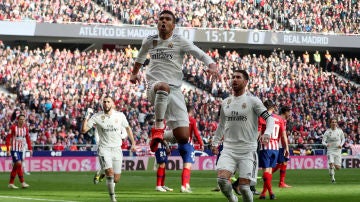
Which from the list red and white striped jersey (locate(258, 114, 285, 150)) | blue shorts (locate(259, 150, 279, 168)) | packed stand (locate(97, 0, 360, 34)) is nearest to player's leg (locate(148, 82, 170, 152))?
blue shorts (locate(259, 150, 279, 168))

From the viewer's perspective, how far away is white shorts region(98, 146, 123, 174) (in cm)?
1942

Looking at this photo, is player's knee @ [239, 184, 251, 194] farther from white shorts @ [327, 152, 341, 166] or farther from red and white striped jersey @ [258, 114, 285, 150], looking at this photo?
white shorts @ [327, 152, 341, 166]

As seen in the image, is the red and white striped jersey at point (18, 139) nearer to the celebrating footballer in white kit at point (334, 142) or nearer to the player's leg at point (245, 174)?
the celebrating footballer in white kit at point (334, 142)

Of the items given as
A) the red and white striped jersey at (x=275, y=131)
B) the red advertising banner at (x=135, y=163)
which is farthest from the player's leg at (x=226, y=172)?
the red advertising banner at (x=135, y=163)

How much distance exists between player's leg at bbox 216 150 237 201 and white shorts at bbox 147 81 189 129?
4.35 feet

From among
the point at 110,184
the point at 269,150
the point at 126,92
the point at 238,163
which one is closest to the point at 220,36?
the point at 126,92

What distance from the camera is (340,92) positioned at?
186 feet

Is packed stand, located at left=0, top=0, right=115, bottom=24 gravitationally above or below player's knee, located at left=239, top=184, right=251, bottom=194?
above

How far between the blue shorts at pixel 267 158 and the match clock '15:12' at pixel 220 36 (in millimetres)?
39072

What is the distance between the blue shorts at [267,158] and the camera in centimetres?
2141

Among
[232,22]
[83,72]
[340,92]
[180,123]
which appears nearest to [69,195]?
[180,123]

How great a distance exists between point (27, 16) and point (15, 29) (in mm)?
1069

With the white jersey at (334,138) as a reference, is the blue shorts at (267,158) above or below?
below

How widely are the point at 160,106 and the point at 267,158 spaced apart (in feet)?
26.8
